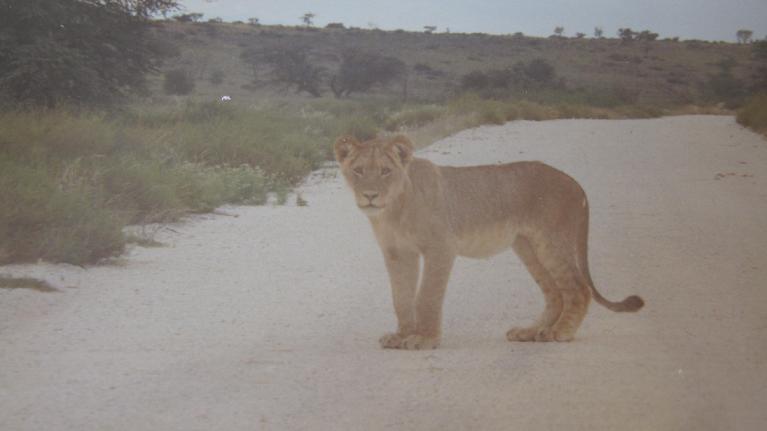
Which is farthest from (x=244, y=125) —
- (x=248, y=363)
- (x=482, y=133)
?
(x=248, y=363)

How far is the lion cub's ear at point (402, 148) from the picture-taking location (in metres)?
6.44

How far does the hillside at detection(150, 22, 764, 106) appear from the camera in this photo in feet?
154

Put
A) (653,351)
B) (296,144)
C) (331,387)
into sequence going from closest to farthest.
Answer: (331,387) → (653,351) → (296,144)

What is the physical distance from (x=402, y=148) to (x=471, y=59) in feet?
203

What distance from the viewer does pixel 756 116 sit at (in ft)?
90.5

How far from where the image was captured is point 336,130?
990 inches

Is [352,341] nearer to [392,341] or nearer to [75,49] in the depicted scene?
[392,341]

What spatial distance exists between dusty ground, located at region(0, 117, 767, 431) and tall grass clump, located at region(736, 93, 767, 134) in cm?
1511

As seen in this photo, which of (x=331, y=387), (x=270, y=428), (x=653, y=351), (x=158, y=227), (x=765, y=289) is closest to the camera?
(x=270, y=428)

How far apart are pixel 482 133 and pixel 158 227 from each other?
15.3 metres

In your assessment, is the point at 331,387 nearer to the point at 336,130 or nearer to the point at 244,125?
the point at 244,125

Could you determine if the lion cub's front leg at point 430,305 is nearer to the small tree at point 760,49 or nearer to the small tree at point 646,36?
the small tree at point 760,49

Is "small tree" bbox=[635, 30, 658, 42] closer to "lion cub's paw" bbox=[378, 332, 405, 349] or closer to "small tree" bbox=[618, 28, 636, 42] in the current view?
"small tree" bbox=[618, 28, 636, 42]

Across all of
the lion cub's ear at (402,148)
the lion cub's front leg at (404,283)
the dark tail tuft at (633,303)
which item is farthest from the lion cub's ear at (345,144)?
the dark tail tuft at (633,303)
